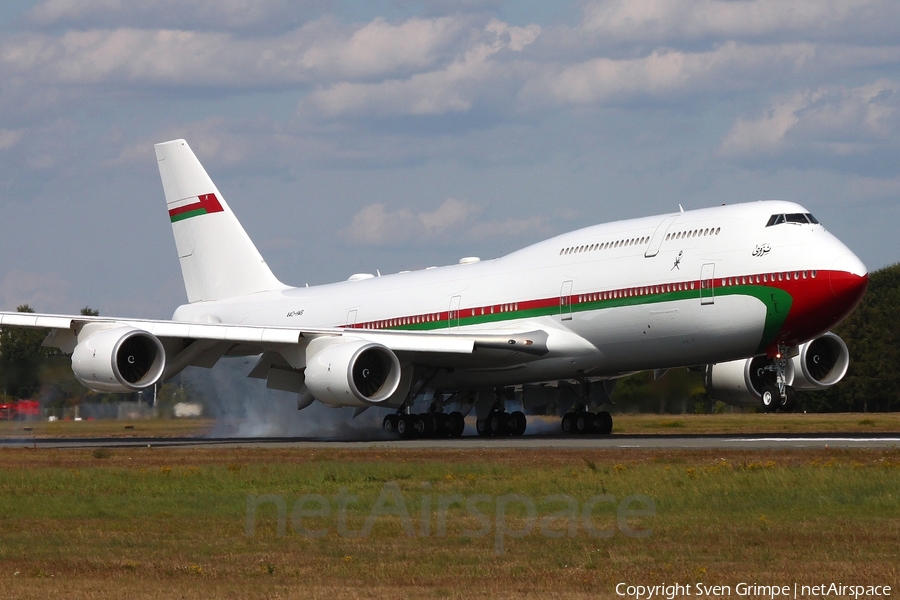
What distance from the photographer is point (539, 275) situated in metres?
32.8

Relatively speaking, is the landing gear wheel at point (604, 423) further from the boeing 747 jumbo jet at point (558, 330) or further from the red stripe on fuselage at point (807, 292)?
the red stripe on fuselage at point (807, 292)

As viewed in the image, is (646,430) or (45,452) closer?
(45,452)

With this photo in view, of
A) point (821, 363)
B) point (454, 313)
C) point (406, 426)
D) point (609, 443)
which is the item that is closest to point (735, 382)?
point (821, 363)

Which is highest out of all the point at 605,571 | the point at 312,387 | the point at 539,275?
the point at 539,275

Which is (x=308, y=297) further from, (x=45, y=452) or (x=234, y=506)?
(x=234, y=506)

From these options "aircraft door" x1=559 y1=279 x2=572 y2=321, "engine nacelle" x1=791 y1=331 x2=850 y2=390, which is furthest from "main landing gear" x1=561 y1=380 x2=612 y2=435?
"engine nacelle" x1=791 y1=331 x2=850 y2=390

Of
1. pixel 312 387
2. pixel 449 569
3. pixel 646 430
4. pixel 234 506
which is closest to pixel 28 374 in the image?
pixel 312 387

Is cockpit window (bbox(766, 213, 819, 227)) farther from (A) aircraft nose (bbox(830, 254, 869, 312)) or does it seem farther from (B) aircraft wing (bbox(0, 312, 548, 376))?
(B) aircraft wing (bbox(0, 312, 548, 376))

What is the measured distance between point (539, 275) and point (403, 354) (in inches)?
157

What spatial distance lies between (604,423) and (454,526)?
19853 millimetres

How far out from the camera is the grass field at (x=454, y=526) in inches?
439

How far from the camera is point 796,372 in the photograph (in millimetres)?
32312

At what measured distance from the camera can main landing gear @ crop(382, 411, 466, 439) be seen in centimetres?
3406

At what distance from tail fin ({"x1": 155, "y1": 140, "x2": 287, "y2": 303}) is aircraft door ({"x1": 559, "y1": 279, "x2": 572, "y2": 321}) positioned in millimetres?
13295
